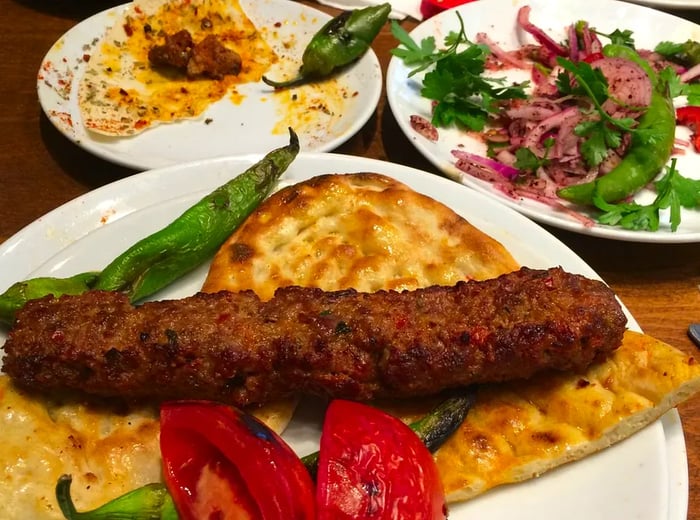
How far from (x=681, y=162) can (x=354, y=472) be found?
3923 millimetres

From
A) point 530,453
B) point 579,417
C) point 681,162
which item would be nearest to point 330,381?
point 530,453

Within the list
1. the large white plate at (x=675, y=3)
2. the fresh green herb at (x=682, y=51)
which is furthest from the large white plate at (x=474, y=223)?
the large white plate at (x=675, y=3)

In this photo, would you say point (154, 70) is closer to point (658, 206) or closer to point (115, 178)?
point (115, 178)

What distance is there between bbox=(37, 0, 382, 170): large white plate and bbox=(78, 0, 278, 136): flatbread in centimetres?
8

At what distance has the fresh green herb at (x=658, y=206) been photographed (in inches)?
159

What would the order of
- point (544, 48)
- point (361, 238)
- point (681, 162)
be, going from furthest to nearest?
point (544, 48) < point (681, 162) < point (361, 238)

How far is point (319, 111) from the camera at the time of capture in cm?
512

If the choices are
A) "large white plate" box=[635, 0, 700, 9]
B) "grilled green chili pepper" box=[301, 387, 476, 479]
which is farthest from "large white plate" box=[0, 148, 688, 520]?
"large white plate" box=[635, 0, 700, 9]

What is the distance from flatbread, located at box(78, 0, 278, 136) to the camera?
486 centimetres

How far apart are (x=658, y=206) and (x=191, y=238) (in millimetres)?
2886

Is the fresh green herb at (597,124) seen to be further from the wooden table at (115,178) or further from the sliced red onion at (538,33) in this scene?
the sliced red onion at (538,33)

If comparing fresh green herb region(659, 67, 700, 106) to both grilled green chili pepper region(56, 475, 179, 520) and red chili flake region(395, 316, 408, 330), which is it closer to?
red chili flake region(395, 316, 408, 330)

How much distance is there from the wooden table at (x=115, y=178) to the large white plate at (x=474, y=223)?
51 cm

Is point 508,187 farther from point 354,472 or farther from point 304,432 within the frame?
point 354,472
